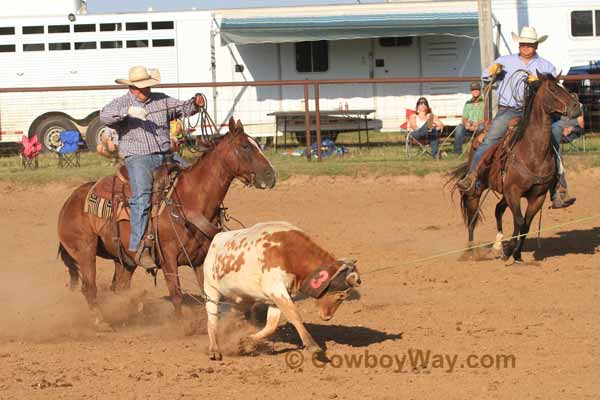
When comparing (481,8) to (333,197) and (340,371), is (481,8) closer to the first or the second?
(333,197)

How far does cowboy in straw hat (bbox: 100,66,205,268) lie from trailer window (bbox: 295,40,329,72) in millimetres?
13353

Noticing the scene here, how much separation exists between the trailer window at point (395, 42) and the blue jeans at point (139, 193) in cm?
1397

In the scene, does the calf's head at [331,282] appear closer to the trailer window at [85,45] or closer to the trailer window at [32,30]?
the trailer window at [85,45]

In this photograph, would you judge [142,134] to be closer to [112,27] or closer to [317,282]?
[317,282]

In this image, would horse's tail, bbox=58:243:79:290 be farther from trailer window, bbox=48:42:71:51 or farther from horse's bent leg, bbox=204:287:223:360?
trailer window, bbox=48:42:71:51

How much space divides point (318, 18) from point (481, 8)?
3.44m

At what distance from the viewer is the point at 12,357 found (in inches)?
290

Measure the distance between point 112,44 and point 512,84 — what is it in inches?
477

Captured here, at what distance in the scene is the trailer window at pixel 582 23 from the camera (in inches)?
840

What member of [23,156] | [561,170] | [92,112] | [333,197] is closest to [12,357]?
[561,170]

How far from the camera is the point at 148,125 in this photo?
8.30m

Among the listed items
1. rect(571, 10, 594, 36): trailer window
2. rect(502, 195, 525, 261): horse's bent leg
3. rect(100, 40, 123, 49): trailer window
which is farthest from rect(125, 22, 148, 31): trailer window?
rect(502, 195, 525, 261): horse's bent leg

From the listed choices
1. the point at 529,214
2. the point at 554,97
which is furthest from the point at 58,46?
the point at 554,97

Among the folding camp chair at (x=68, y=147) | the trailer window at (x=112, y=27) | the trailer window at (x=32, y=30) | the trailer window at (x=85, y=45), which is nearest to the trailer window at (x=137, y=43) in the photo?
the trailer window at (x=112, y=27)
